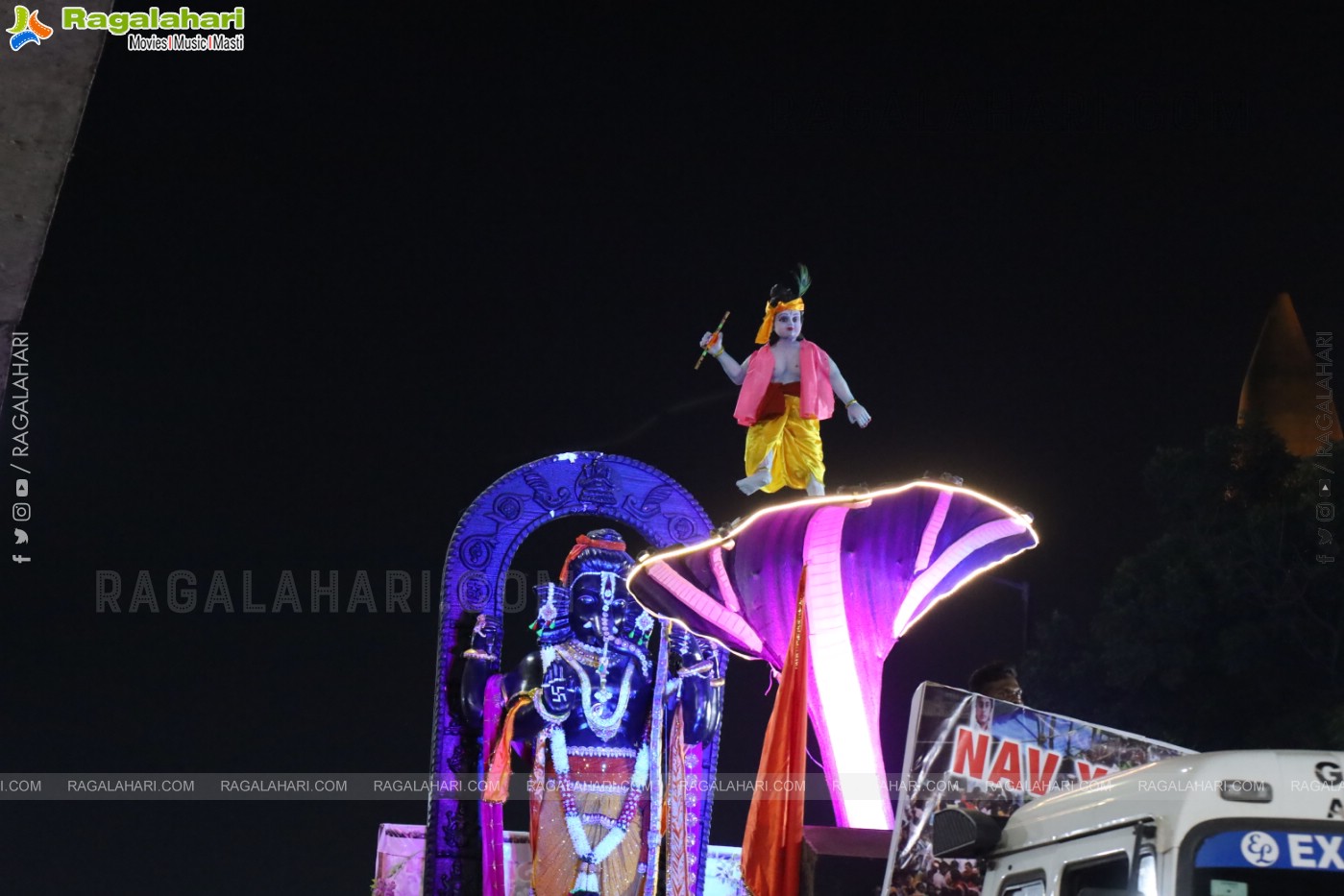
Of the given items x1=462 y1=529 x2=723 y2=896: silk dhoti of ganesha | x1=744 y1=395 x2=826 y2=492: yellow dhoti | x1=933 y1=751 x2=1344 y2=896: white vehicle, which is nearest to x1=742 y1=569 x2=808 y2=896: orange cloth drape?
x1=462 y1=529 x2=723 y2=896: silk dhoti of ganesha

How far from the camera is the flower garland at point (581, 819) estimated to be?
1080cm

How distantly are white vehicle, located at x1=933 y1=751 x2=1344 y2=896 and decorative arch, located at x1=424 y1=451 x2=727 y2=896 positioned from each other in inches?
300

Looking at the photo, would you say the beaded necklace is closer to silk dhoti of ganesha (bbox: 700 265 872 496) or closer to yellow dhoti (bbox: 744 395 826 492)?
silk dhoti of ganesha (bbox: 700 265 872 496)

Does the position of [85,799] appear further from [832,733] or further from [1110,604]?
[1110,604]

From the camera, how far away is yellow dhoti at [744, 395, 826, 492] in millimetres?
11703

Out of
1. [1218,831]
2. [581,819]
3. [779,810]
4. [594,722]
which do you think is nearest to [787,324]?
[594,722]

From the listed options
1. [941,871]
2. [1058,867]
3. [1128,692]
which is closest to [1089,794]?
[1058,867]

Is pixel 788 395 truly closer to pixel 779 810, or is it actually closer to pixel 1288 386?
pixel 779 810

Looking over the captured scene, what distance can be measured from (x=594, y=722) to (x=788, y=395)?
297cm

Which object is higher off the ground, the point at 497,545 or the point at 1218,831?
the point at 497,545

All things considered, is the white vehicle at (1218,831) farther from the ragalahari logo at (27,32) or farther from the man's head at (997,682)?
the man's head at (997,682)

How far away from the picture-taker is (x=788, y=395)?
1176 centimetres

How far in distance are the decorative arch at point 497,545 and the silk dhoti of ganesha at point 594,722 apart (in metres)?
0.27

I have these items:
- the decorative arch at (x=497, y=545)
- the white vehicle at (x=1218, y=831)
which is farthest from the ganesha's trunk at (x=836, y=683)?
the white vehicle at (x=1218, y=831)
